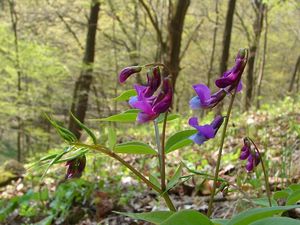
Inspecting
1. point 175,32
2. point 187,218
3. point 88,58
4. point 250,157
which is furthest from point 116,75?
point 187,218

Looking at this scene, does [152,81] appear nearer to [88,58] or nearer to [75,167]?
[75,167]

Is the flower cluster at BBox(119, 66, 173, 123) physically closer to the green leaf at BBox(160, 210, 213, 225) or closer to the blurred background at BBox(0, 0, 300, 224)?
the blurred background at BBox(0, 0, 300, 224)

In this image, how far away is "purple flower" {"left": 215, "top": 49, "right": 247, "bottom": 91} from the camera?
3.50 ft

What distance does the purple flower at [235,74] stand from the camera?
1.07m

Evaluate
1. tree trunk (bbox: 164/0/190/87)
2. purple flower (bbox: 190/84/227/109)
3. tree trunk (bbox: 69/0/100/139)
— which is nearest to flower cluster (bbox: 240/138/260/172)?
purple flower (bbox: 190/84/227/109)

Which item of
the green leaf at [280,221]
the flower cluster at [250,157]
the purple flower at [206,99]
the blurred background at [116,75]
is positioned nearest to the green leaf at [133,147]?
the blurred background at [116,75]

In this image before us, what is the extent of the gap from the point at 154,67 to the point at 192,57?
84.3ft

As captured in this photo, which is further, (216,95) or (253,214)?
(216,95)

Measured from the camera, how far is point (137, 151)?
1173 millimetres

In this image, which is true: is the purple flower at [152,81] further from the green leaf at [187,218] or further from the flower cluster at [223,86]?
the green leaf at [187,218]

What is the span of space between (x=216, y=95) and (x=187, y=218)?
0.39 metres

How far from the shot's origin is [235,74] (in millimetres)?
1074

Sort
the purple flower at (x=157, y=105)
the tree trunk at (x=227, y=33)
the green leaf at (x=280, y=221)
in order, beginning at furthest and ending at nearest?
the tree trunk at (x=227, y=33) → the purple flower at (x=157, y=105) → the green leaf at (x=280, y=221)

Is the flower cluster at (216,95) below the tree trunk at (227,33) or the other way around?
below
